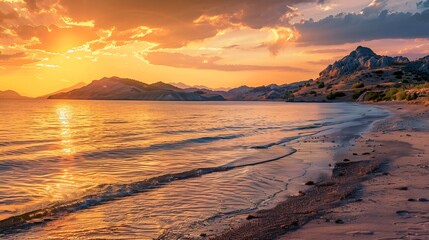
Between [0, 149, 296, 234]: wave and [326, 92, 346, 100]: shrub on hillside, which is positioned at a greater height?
[326, 92, 346, 100]: shrub on hillside

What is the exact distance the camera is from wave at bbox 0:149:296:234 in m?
10.4

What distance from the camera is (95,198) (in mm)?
12984

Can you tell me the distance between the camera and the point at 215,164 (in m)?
20.3

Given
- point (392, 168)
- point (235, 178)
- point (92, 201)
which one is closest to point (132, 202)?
point (92, 201)

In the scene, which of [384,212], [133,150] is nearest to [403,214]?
[384,212]

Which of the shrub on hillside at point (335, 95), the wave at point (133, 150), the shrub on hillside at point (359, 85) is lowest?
the wave at point (133, 150)

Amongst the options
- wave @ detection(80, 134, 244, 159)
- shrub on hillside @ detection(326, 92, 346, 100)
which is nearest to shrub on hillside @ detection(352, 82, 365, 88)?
shrub on hillside @ detection(326, 92, 346, 100)

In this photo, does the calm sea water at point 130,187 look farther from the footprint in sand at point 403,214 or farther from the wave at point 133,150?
the footprint in sand at point 403,214

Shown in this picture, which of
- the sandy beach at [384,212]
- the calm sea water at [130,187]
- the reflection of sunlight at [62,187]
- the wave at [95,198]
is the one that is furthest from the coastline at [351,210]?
the reflection of sunlight at [62,187]

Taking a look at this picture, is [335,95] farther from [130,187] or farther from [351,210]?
[351,210]

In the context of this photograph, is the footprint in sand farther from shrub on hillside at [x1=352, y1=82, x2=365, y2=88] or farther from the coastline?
shrub on hillside at [x1=352, y1=82, x2=365, y2=88]

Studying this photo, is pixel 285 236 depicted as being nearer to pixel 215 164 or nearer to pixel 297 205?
pixel 297 205

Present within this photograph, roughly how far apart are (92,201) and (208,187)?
14.8ft

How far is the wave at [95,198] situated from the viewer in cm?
1041
